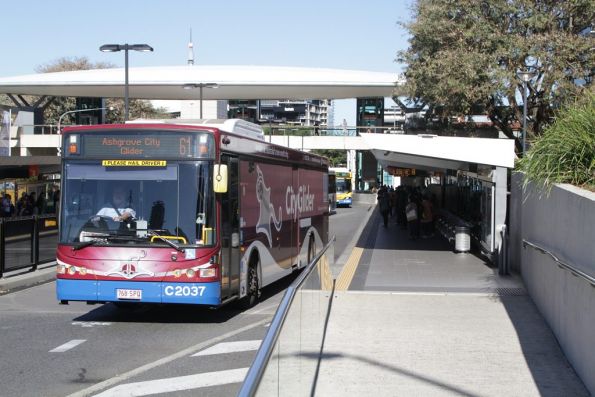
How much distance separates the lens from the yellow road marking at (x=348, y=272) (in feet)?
48.2

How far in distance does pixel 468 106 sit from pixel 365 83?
35764 millimetres

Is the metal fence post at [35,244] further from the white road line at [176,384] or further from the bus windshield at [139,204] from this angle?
the white road line at [176,384]

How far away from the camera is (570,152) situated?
9906 millimetres

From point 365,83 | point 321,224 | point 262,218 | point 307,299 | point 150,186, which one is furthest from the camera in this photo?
point 365,83

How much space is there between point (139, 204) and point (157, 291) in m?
1.29

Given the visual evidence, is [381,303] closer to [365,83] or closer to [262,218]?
[262,218]

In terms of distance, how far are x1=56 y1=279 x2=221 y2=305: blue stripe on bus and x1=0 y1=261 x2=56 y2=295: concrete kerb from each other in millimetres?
5143

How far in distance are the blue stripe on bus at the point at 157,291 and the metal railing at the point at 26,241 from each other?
6317mm

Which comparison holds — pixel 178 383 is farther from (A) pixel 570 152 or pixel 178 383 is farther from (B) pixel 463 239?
(B) pixel 463 239

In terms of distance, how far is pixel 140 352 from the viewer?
947 cm

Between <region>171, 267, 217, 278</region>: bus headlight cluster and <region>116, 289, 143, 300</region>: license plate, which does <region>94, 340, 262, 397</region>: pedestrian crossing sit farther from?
<region>116, 289, 143, 300</region>: license plate

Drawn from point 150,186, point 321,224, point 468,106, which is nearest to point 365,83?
point 468,106

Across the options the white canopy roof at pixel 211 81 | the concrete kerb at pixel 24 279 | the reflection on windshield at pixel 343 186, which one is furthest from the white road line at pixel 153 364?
the reflection on windshield at pixel 343 186

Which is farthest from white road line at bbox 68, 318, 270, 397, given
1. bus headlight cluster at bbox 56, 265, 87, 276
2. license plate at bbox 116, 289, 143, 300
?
bus headlight cluster at bbox 56, 265, 87, 276
